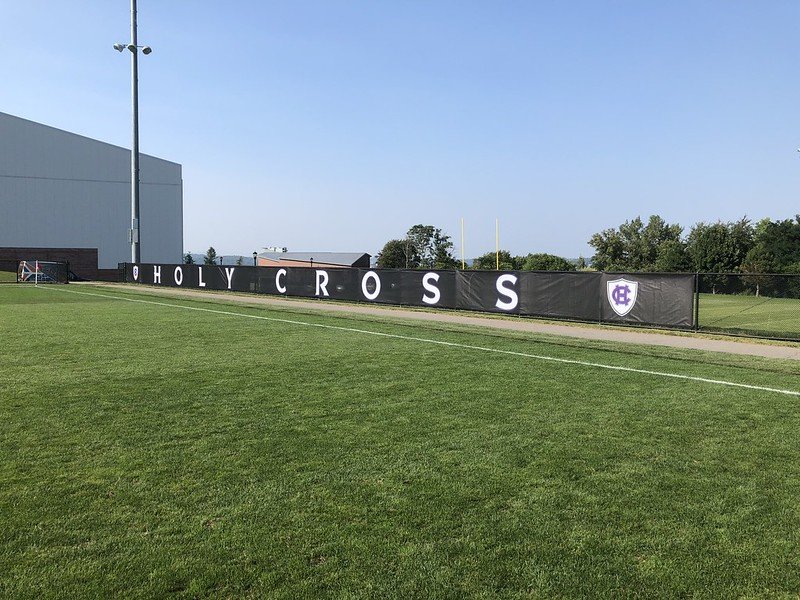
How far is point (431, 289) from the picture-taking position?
2116 centimetres

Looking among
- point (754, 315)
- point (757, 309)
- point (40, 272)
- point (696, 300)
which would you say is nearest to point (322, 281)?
point (696, 300)

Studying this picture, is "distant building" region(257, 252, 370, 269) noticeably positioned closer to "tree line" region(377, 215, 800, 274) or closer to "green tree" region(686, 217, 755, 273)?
"tree line" region(377, 215, 800, 274)

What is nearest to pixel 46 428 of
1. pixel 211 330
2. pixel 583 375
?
pixel 583 375

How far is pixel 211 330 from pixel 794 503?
40.0 ft

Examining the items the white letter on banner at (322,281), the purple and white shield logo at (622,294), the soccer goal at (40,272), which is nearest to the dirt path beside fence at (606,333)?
the purple and white shield logo at (622,294)

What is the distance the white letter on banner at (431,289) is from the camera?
21.0 meters

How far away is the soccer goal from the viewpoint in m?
43.5

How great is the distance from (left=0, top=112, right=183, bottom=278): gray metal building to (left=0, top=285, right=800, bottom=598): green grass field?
5331 centimetres

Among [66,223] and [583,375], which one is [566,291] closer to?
[583,375]

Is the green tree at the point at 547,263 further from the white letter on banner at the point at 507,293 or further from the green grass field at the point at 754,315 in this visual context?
the white letter on banner at the point at 507,293

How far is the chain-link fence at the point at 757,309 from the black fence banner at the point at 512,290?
0.95 metres

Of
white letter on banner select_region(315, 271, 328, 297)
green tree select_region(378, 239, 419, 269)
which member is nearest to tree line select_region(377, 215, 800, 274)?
white letter on banner select_region(315, 271, 328, 297)

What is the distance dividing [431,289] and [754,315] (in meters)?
10.8

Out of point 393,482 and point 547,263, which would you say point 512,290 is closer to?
point 393,482
